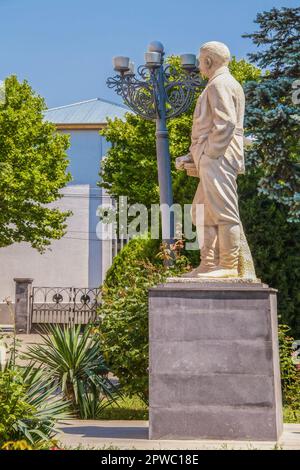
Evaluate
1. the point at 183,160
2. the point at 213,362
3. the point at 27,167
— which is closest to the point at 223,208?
the point at 183,160

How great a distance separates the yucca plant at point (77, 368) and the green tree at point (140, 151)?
16402mm

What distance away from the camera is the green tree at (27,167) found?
26.9m

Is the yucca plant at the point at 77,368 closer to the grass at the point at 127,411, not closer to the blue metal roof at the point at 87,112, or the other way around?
the grass at the point at 127,411

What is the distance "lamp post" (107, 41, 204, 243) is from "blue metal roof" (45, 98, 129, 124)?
91.6 feet

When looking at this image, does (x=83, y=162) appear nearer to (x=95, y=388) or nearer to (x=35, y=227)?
(x=35, y=227)

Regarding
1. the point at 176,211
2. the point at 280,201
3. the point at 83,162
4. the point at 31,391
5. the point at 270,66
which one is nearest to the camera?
the point at 31,391

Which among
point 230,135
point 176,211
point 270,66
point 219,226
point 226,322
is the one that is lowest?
point 226,322

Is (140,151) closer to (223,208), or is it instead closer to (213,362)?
(223,208)

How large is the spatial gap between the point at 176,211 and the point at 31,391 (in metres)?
11.4

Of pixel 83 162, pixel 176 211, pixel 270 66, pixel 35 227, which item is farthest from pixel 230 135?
pixel 83 162

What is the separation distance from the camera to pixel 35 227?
27.9 meters

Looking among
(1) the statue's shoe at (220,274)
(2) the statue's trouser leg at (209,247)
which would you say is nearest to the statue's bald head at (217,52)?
(2) the statue's trouser leg at (209,247)

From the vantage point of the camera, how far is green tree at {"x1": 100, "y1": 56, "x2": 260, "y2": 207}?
26.6 m

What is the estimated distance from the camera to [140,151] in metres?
27.4
